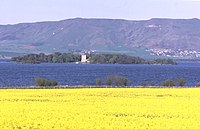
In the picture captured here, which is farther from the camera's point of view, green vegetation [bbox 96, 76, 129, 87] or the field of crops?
green vegetation [bbox 96, 76, 129, 87]

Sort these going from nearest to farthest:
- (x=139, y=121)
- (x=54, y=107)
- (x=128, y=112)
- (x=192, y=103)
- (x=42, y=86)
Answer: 1. (x=139, y=121)
2. (x=128, y=112)
3. (x=54, y=107)
4. (x=192, y=103)
5. (x=42, y=86)

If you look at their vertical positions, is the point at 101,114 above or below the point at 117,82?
above

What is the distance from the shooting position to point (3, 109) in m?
29.8

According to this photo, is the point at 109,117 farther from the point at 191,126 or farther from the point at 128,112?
the point at 191,126

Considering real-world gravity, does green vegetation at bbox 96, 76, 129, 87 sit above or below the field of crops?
below

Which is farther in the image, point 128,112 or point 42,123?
point 128,112

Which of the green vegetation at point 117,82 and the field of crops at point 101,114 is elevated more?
the field of crops at point 101,114

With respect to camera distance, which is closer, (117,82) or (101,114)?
(101,114)

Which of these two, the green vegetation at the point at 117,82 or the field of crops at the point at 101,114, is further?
the green vegetation at the point at 117,82

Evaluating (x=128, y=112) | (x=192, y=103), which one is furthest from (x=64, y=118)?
(x=192, y=103)

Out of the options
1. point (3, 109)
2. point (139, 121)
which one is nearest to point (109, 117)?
point (139, 121)

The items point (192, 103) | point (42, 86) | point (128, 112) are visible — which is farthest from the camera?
point (42, 86)

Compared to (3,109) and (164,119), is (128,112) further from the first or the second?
(3,109)

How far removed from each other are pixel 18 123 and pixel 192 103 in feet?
47.1
